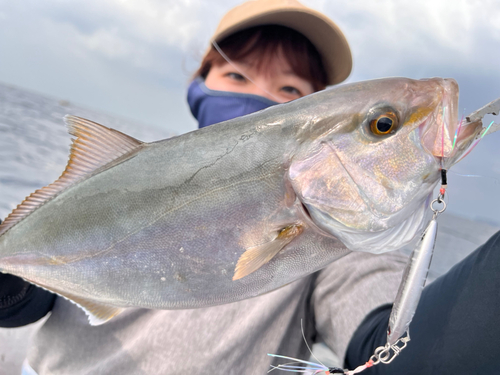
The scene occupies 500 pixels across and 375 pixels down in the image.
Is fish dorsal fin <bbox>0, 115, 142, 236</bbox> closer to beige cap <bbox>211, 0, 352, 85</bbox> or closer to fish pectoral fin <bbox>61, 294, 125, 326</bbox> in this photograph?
fish pectoral fin <bbox>61, 294, 125, 326</bbox>

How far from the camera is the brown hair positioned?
219cm

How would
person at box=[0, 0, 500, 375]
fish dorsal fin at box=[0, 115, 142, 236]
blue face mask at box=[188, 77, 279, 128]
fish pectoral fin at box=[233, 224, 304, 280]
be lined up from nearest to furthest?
fish pectoral fin at box=[233, 224, 304, 280] < person at box=[0, 0, 500, 375] < fish dorsal fin at box=[0, 115, 142, 236] < blue face mask at box=[188, 77, 279, 128]

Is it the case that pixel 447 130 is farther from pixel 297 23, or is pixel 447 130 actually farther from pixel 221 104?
pixel 297 23

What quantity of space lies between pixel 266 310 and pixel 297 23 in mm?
1875

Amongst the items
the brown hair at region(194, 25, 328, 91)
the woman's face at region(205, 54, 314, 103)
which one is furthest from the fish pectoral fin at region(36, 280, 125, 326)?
the brown hair at region(194, 25, 328, 91)

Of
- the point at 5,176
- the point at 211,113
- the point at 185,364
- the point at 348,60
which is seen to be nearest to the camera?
the point at 185,364

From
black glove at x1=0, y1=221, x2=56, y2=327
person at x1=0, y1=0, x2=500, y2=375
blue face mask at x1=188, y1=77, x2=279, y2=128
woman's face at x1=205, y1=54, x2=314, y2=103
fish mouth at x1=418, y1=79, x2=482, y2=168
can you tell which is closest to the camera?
fish mouth at x1=418, y1=79, x2=482, y2=168

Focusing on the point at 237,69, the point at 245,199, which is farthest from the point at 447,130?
the point at 237,69

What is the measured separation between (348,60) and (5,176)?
674 centimetres

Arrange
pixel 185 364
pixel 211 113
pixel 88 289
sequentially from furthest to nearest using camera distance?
pixel 211 113, pixel 185 364, pixel 88 289

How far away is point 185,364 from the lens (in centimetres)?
157

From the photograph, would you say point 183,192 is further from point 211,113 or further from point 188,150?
point 211,113

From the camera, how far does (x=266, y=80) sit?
2.16 metres

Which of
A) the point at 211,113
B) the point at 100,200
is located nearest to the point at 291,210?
the point at 100,200
